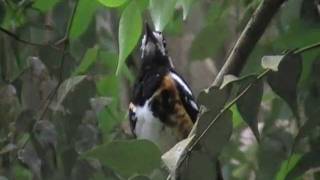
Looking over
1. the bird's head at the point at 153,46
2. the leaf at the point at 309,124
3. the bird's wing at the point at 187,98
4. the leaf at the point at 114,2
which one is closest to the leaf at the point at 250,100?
the leaf at the point at 309,124

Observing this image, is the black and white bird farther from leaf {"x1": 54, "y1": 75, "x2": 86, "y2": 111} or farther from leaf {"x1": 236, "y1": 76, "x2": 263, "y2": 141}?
leaf {"x1": 236, "y1": 76, "x2": 263, "y2": 141}

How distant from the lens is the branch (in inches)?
50.3

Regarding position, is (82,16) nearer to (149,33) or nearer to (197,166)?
(197,166)

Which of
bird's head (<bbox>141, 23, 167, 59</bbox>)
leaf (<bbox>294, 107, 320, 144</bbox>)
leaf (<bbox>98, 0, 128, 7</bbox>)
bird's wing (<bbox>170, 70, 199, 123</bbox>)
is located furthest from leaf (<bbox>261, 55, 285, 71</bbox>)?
bird's head (<bbox>141, 23, 167, 59</bbox>)

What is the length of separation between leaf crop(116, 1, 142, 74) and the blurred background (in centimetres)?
2

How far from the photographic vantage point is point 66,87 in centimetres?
153

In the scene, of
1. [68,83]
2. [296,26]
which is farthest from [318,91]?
[68,83]

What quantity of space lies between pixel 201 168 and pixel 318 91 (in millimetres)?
496

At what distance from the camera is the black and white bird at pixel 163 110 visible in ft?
6.21

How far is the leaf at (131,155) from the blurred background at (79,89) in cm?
15

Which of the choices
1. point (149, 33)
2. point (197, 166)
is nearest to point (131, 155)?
point (197, 166)

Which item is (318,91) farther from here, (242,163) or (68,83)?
(242,163)

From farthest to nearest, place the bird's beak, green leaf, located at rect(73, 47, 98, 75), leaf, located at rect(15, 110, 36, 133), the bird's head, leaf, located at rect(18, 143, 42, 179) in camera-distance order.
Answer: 1. the bird's head
2. the bird's beak
3. green leaf, located at rect(73, 47, 98, 75)
4. leaf, located at rect(15, 110, 36, 133)
5. leaf, located at rect(18, 143, 42, 179)

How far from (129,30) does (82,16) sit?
0.38 meters
